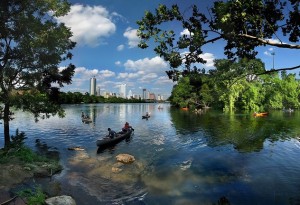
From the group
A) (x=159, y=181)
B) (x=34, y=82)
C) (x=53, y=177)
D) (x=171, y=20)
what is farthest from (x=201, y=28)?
(x=34, y=82)

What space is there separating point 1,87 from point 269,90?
90313 mm

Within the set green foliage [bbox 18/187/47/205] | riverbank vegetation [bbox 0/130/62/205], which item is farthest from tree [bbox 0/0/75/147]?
green foliage [bbox 18/187/47/205]

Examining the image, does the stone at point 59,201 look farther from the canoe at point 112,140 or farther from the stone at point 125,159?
the canoe at point 112,140

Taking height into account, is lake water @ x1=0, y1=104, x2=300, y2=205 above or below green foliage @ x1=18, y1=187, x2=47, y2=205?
below

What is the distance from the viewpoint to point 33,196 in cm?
1440

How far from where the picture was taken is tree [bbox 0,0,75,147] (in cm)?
2244

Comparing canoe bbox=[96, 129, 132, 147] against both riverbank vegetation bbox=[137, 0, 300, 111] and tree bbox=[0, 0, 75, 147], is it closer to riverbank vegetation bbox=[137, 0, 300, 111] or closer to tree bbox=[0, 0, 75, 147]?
tree bbox=[0, 0, 75, 147]

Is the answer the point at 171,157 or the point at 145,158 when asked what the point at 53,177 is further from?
the point at 171,157

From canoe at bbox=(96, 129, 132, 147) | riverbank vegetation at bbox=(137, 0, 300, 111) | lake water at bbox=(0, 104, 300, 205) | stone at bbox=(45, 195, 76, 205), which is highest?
riverbank vegetation at bbox=(137, 0, 300, 111)

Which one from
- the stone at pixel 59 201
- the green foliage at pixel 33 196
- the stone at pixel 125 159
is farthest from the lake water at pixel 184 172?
the green foliage at pixel 33 196

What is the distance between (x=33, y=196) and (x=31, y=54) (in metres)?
13.3

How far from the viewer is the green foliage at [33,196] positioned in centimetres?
1355

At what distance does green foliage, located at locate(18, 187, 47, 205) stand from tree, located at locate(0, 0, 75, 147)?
10.3 m

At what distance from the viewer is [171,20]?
12.5m
